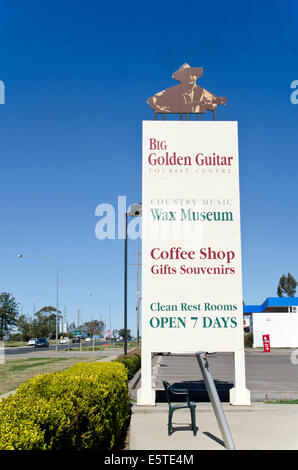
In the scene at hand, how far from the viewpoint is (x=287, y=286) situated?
110 meters

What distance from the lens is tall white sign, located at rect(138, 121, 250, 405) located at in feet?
34.3

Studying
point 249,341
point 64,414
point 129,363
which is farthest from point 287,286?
point 64,414

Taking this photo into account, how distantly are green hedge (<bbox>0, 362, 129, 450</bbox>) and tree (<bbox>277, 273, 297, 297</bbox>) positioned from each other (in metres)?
107

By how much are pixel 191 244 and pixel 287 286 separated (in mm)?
105318

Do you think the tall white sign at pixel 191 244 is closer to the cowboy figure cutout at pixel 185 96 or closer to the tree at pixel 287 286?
the cowboy figure cutout at pixel 185 96

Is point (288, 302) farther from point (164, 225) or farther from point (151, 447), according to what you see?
point (151, 447)

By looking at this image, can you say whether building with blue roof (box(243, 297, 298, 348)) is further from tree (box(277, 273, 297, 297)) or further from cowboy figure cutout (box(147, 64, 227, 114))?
tree (box(277, 273, 297, 297))

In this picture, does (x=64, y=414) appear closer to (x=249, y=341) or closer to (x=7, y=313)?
(x=249, y=341)

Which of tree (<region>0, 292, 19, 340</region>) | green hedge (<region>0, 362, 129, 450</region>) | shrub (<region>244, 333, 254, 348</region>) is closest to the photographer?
green hedge (<region>0, 362, 129, 450</region>)

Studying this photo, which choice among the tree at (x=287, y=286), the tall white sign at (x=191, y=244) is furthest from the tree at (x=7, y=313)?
the tall white sign at (x=191, y=244)

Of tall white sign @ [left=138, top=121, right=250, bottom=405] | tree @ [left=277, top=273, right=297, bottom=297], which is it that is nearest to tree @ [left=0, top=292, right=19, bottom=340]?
tree @ [left=277, top=273, right=297, bottom=297]

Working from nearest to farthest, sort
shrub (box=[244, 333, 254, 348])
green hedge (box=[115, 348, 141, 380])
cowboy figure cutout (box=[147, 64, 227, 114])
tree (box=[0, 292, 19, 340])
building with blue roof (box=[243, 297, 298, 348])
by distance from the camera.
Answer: cowboy figure cutout (box=[147, 64, 227, 114]) → green hedge (box=[115, 348, 141, 380]) → building with blue roof (box=[243, 297, 298, 348]) → shrub (box=[244, 333, 254, 348]) → tree (box=[0, 292, 19, 340])

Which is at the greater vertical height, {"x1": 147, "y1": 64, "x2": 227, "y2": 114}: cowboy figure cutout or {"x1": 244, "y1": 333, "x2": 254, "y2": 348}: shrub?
{"x1": 147, "y1": 64, "x2": 227, "y2": 114}: cowboy figure cutout

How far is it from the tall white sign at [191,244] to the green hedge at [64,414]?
2.77 m
